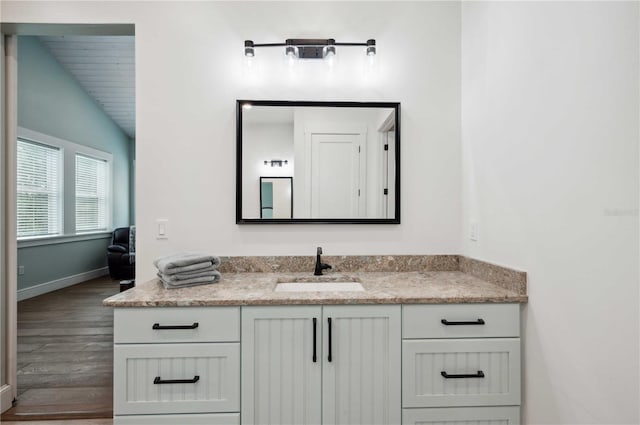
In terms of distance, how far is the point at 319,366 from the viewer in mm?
1446

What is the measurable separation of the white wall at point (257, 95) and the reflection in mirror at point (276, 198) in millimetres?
88

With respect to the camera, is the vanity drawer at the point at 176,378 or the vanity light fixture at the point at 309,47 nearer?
the vanity drawer at the point at 176,378

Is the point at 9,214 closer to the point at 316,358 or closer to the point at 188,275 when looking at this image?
the point at 188,275

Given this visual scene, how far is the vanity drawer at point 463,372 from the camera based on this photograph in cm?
146

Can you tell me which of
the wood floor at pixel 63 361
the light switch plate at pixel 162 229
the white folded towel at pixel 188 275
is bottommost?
the wood floor at pixel 63 361

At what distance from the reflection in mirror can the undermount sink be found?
0.40 m

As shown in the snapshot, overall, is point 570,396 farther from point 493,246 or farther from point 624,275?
point 493,246

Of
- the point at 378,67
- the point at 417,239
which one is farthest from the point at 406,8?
the point at 417,239

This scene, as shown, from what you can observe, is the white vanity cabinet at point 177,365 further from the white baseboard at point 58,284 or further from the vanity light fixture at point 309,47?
the white baseboard at point 58,284

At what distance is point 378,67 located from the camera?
204cm

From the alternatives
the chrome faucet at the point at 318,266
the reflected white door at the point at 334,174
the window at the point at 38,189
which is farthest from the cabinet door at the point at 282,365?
the window at the point at 38,189

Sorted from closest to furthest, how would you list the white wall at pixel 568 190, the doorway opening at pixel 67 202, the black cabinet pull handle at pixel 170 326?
1. the white wall at pixel 568 190
2. the black cabinet pull handle at pixel 170 326
3. the doorway opening at pixel 67 202

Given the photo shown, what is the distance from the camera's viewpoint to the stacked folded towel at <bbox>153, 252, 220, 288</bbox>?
159 cm

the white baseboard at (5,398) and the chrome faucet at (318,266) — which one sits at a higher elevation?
the chrome faucet at (318,266)
